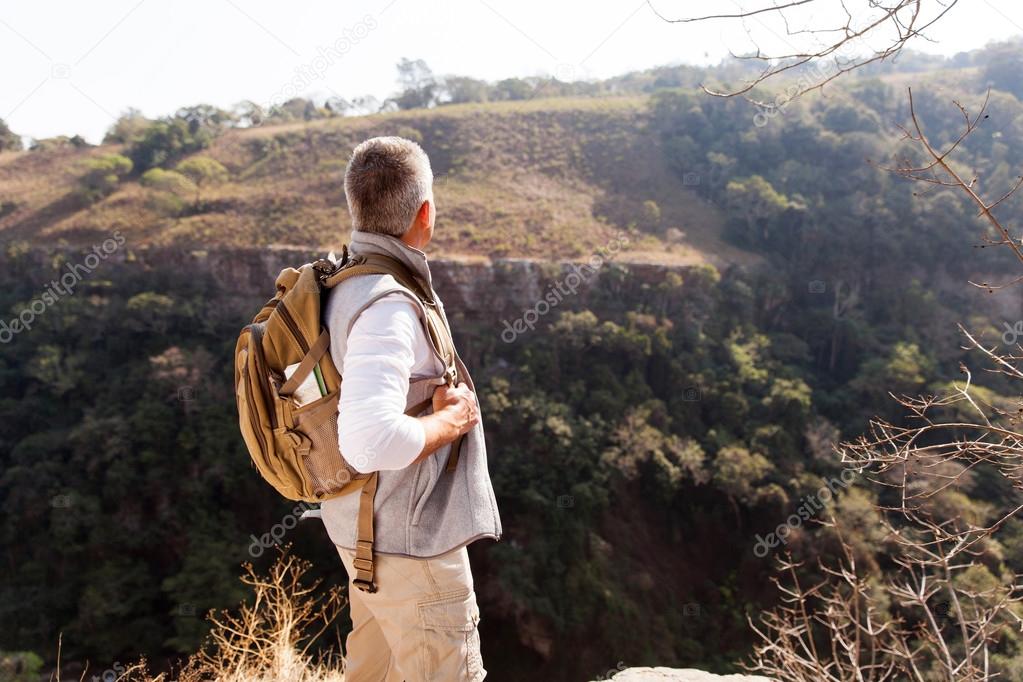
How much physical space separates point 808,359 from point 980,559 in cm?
590

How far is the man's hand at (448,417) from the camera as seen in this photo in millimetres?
1373

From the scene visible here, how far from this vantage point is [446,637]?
1479 mm

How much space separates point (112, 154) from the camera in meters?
19.6

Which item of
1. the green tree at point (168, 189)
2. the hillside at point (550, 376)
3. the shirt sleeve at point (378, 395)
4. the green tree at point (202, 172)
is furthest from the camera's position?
the green tree at point (202, 172)

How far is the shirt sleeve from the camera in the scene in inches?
48.5

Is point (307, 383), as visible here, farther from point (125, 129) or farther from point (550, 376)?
point (125, 129)

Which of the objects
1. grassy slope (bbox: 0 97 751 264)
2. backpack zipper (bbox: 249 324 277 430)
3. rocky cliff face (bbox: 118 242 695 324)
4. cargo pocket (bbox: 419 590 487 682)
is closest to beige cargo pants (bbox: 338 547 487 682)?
cargo pocket (bbox: 419 590 487 682)

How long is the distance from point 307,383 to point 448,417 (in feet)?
1.01

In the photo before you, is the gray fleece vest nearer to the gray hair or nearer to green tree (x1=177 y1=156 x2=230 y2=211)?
the gray hair

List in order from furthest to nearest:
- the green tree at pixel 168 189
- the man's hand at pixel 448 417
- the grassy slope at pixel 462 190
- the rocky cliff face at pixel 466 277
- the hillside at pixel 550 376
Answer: the green tree at pixel 168 189, the grassy slope at pixel 462 190, the rocky cliff face at pixel 466 277, the hillside at pixel 550 376, the man's hand at pixel 448 417

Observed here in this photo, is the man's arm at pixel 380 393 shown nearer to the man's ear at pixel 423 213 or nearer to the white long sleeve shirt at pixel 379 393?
the white long sleeve shirt at pixel 379 393

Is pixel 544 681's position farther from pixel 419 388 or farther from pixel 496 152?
pixel 496 152

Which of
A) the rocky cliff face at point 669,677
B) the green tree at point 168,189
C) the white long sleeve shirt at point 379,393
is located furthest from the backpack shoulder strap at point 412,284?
the green tree at point 168,189

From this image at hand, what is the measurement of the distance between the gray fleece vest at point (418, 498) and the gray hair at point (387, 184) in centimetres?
4
